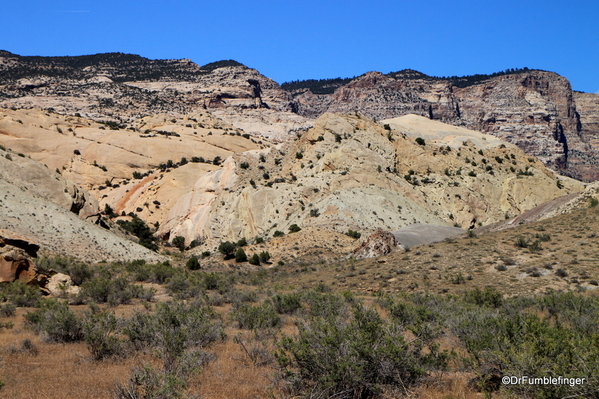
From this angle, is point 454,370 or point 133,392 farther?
point 454,370

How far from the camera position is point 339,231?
39094 mm

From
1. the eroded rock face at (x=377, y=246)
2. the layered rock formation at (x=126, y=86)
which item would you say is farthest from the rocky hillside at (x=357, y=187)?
the layered rock formation at (x=126, y=86)

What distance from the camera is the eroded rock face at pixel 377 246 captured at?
102ft

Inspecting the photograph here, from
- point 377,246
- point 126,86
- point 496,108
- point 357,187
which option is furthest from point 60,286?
point 496,108

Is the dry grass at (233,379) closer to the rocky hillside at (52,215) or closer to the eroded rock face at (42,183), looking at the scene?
the rocky hillside at (52,215)

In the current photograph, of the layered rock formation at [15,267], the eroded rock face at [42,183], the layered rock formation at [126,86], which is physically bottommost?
the layered rock formation at [15,267]

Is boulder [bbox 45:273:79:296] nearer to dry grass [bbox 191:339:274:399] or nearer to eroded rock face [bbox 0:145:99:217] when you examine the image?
dry grass [bbox 191:339:274:399]

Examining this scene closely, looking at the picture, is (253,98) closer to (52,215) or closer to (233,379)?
(52,215)

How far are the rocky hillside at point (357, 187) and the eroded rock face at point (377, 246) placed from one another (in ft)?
23.7

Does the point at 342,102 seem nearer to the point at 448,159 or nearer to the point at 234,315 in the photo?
the point at 448,159

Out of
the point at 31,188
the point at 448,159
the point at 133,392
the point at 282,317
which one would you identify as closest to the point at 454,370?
the point at 133,392

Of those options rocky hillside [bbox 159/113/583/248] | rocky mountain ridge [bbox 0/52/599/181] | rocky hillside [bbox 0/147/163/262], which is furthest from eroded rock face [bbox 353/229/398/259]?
rocky mountain ridge [bbox 0/52/599/181]

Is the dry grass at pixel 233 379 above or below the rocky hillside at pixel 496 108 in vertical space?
below

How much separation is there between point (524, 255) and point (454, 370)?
16942 millimetres
